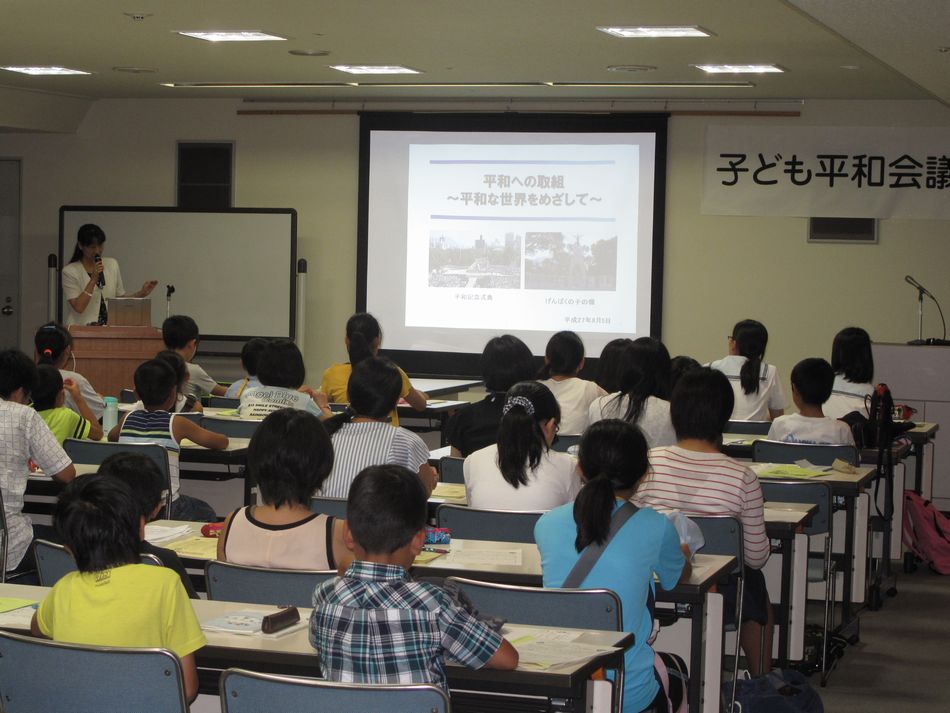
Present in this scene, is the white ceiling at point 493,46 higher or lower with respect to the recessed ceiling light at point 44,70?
lower

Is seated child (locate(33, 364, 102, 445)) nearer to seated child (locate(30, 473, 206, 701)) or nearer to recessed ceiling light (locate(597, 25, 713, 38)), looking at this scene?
seated child (locate(30, 473, 206, 701))

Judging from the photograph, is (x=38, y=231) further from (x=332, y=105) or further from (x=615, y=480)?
(x=615, y=480)

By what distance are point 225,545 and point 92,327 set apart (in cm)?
596

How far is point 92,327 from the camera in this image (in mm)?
8852

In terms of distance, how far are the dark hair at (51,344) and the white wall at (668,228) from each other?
16.3ft

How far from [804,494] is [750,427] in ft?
6.17

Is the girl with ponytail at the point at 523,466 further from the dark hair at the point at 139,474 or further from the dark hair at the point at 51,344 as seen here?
the dark hair at the point at 51,344

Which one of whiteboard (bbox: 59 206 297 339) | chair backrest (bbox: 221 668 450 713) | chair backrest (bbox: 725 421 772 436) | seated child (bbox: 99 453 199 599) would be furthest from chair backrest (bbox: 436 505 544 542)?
whiteboard (bbox: 59 206 297 339)

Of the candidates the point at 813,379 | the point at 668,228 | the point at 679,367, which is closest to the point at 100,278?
the point at 668,228

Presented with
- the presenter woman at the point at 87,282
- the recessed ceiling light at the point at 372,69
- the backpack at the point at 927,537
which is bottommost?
the backpack at the point at 927,537

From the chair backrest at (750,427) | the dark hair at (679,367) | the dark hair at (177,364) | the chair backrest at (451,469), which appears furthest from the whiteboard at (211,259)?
the chair backrest at (451,469)

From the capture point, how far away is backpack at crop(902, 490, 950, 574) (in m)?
6.77

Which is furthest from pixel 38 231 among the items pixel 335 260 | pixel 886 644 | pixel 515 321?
pixel 886 644

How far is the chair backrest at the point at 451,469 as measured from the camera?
5027 millimetres
